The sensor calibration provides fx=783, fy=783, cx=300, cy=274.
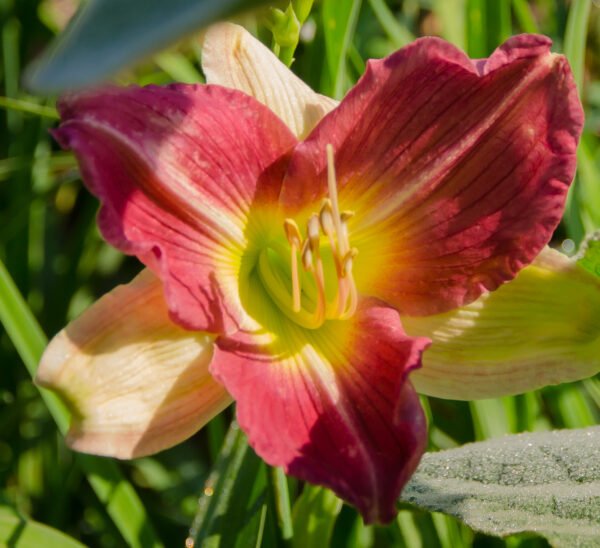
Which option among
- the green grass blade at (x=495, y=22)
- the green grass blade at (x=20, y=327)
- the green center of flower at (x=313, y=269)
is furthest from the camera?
the green grass blade at (x=495, y=22)

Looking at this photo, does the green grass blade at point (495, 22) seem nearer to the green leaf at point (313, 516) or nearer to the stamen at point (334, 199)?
the stamen at point (334, 199)

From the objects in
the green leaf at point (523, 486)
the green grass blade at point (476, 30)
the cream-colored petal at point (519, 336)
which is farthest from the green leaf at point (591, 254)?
the green grass blade at point (476, 30)

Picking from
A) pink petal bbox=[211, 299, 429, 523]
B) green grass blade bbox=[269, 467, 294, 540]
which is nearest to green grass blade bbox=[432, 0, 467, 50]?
pink petal bbox=[211, 299, 429, 523]

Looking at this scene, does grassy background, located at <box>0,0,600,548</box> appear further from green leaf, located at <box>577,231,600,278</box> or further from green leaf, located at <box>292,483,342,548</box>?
green leaf, located at <box>577,231,600,278</box>

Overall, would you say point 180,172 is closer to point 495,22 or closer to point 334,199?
point 334,199

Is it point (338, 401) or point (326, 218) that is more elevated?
point (326, 218)

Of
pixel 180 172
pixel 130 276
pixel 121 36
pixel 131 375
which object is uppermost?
pixel 121 36

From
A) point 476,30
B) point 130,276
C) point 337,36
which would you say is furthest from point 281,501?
point 130,276
